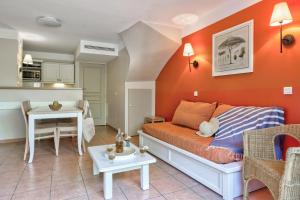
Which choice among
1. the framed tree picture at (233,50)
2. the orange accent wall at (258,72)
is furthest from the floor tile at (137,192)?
the framed tree picture at (233,50)

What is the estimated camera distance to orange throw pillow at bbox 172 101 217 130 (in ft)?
9.42

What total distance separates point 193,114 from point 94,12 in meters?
2.28

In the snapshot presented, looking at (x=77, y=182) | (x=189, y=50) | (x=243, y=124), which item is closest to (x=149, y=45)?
(x=189, y=50)

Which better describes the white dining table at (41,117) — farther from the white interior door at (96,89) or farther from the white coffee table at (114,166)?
the white interior door at (96,89)

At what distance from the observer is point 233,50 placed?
2.69 metres

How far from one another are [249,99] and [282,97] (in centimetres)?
42

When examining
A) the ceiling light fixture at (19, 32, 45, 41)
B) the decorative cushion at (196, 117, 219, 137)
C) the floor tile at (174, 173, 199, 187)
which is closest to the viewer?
the floor tile at (174, 173, 199, 187)

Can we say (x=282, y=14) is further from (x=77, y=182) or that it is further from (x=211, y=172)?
(x=77, y=182)

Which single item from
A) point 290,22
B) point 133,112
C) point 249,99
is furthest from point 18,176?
point 290,22

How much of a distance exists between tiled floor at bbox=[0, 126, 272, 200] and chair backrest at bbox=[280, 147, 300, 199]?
2.35 feet

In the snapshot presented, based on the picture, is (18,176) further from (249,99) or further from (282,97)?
(282,97)

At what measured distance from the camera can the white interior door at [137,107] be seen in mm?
4707

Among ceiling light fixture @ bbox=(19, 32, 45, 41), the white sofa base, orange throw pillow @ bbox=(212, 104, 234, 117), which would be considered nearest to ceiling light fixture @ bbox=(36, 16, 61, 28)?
ceiling light fixture @ bbox=(19, 32, 45, 41)

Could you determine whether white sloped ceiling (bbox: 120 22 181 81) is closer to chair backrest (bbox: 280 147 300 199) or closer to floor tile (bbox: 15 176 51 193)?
floor tile (bbox: 15 176 51 193)
